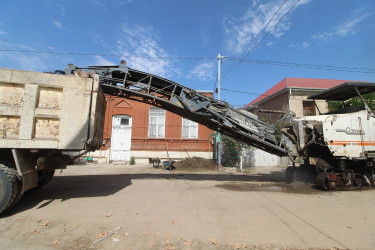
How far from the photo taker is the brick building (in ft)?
52.2

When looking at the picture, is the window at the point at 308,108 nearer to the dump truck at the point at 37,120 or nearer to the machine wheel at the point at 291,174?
the machine wheel at the point at 291,174

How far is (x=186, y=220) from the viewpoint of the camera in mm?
4207

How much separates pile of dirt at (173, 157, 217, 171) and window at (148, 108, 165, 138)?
327 centimetres

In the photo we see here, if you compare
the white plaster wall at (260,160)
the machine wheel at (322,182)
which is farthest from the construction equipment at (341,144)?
the white plaster wall at (260,160)

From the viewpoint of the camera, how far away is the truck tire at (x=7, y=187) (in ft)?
13.7

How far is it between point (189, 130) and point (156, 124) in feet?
9.01

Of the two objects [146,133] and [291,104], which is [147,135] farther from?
[291,104]

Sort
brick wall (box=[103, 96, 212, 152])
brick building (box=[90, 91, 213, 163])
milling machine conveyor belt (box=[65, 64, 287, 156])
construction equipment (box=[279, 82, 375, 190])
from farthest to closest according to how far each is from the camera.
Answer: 1. brick wall (box=[103, 96, 212, 152])
2. brick building (box=[90, 91, 213, 163])
3. construction equipment (box=[279, 82, 375, 190])
4. milling machine conveyor belt (box=[65, 64, 287, 156])

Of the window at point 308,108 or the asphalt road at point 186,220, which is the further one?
the window at point 308,108

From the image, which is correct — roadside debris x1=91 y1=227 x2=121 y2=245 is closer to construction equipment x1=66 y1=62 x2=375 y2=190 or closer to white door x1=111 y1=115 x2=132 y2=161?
construction equipment x1=66 y1=62 x2=375 y2=190

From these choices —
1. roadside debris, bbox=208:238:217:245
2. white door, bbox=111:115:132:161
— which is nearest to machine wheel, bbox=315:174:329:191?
roadside debris, bbox=208:238:217:245

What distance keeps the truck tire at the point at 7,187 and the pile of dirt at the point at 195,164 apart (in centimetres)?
985

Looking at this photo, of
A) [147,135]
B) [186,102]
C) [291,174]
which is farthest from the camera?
[147,135]

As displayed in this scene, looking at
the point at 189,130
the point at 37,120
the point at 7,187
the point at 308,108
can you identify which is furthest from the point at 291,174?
the point at 308,108
